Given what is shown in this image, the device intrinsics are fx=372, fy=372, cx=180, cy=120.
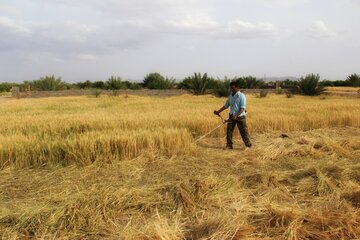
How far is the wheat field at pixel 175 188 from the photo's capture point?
362 cm

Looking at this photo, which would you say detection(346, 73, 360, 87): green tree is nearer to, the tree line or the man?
the tree line

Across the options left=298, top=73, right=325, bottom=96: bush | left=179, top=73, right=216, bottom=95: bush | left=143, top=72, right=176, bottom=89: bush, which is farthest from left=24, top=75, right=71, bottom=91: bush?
left=298, top=73, right=325, bottom=96: bush

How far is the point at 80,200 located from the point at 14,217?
2.26 ft

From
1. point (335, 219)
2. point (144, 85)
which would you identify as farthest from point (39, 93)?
point (335, 219)

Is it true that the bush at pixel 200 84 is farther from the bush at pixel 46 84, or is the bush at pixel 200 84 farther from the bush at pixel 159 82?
A: the bush at pixel 46 84

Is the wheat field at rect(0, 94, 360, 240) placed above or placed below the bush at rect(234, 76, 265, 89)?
below

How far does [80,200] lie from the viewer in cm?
419

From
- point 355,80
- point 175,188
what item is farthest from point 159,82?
point 175,188

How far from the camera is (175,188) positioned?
15.4 feet

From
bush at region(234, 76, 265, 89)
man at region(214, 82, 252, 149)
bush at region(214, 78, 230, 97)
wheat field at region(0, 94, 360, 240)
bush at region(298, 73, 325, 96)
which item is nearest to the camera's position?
wheat field at region(0, 94, 360, 240)

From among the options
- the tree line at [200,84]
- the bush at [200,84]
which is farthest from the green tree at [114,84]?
the bush at [200,84]

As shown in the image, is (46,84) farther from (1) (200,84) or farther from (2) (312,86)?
(2) (312,86)

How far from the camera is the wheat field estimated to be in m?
3.62

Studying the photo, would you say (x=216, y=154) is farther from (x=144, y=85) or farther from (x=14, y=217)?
(x=144, y=85)
